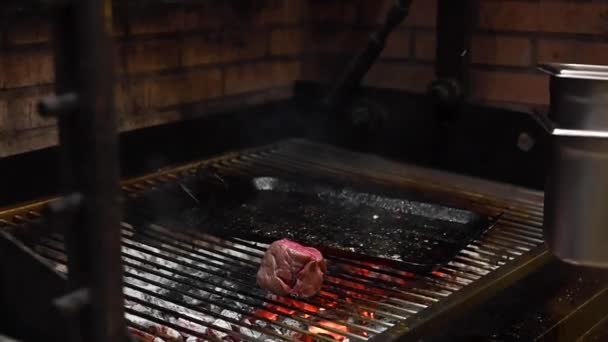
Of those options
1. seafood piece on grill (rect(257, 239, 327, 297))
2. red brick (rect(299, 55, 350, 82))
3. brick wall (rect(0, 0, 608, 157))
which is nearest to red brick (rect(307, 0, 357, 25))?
brick wall (rect(0, 0, 608, 157))

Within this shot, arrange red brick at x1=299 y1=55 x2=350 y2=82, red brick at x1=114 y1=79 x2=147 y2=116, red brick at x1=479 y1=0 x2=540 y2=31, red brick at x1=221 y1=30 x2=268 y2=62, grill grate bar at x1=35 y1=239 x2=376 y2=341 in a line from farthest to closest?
red brick at x1=299 y1=55 x2=350 y2=82 → red brick at x1=221 y1=30 x2=268 y2=62 → red brick at x1=479 y1=0 x2=540 y2=31 → red brick at x1=114 y1=79 x2=147 y2=116 → grill grate bar at x1=35 y1=239 x2=376 y2=341

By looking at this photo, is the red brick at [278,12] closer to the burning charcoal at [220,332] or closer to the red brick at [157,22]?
the red brick at [157,22]

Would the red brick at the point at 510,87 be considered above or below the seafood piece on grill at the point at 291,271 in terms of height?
above

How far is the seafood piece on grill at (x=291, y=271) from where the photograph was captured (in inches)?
51.4

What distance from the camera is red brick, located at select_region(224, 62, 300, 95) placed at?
2.20 metres

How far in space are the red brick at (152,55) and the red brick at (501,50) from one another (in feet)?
2.45

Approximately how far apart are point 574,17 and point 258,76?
32.5 inches

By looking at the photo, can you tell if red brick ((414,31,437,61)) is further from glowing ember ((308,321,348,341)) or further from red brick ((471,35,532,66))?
glowing ember ((308,321,348,341))

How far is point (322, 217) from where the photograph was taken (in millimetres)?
1730

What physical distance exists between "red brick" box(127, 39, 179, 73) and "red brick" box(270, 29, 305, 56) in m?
0.36

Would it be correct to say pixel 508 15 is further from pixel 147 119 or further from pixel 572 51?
pixel 147 119

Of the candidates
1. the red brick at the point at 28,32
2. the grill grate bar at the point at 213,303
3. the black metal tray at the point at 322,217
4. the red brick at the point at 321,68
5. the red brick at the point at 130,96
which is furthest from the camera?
the red brick at the point at 321,68

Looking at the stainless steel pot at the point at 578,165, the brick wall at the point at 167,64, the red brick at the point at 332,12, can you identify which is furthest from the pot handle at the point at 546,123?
the red brick at the point at 332,12

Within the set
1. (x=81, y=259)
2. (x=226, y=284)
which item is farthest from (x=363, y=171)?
(x=81, y=259)
